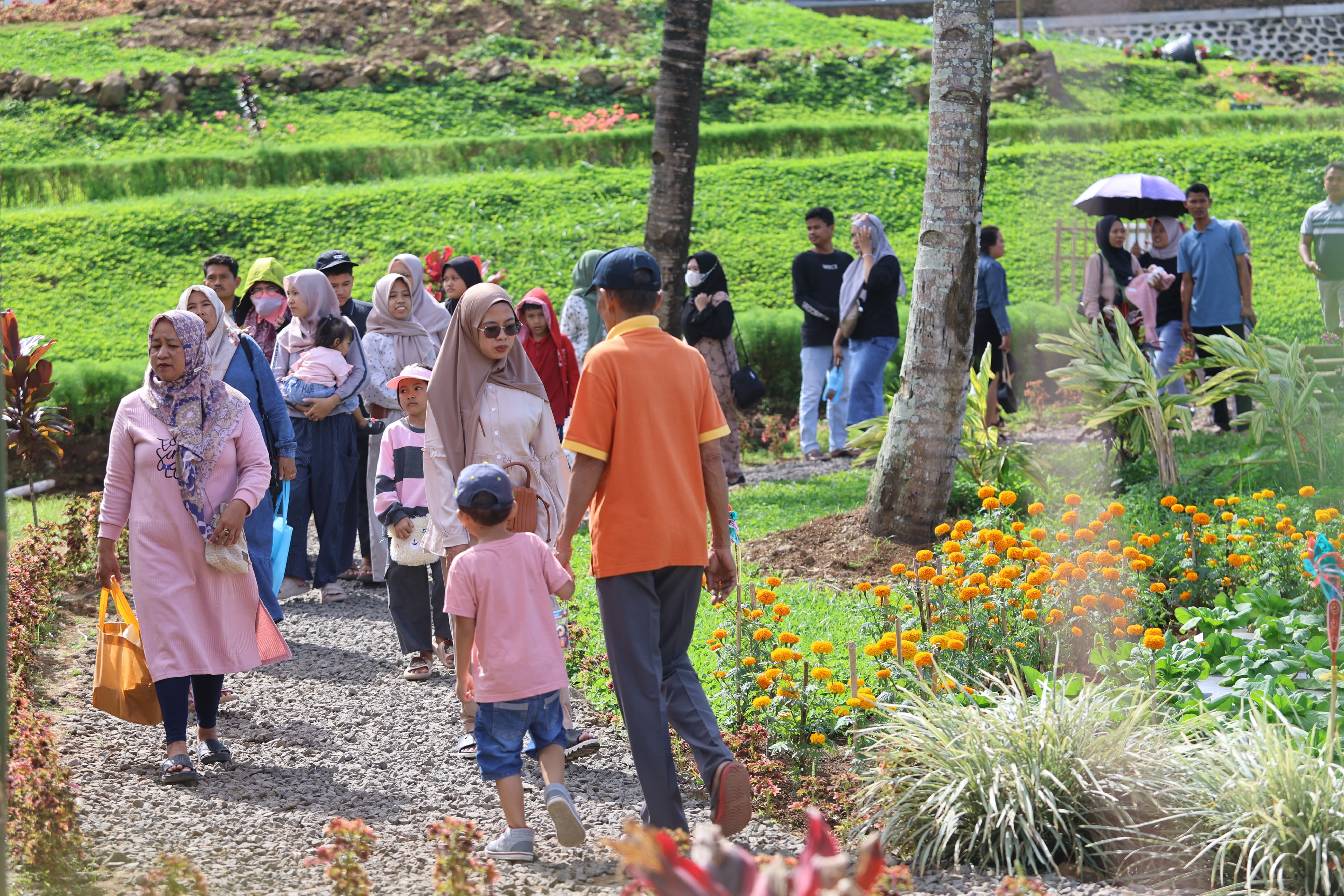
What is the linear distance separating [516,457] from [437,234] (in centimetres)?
1254

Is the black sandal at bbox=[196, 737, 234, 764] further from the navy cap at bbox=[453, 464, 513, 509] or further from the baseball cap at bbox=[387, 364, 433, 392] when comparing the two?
the baseball cap at bbox=[387, 364, 433, 392]

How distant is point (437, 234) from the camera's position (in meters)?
16.9

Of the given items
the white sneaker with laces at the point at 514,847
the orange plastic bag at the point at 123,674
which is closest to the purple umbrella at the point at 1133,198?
the white sneaker with laces at the point at 514,847

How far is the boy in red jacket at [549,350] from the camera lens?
24.2 ft

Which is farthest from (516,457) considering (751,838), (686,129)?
(686,129)

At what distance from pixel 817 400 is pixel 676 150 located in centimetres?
266

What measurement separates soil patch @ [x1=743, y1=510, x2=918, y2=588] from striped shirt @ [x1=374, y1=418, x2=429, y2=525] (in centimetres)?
206

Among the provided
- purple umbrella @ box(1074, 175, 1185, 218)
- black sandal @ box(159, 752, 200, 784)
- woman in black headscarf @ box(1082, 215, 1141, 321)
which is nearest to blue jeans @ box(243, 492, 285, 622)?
black sandal @ box(159, 752, 200, 784)

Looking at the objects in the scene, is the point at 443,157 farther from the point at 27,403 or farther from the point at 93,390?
the point at 27,403

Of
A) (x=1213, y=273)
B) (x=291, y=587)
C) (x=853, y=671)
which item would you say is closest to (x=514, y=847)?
(x=853, y=671)

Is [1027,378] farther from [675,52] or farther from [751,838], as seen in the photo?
[751,838]

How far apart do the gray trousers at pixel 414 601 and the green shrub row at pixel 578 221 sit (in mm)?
9488

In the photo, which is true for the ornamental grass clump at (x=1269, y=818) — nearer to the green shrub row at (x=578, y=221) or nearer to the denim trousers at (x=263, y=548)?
the denim trousers at (x=263, y=548)

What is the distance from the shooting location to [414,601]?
6.02m
